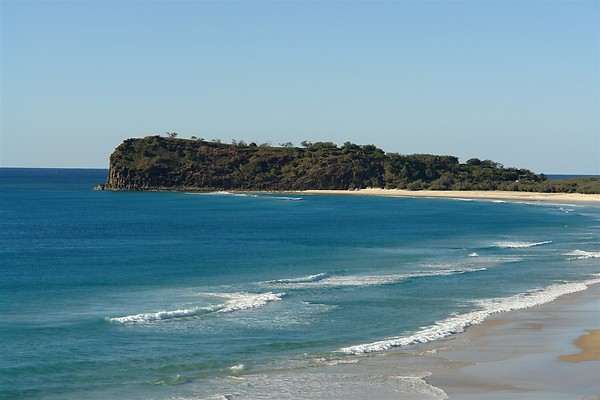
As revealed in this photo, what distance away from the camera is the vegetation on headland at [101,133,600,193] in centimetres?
15412

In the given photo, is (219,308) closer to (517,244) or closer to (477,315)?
(477,315)

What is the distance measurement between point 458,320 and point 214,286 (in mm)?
10935

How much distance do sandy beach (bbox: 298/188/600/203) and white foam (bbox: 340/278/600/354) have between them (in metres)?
81.3

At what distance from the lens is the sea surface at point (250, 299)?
64.7 ft

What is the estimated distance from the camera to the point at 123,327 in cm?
2478

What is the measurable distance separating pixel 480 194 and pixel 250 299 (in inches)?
4109

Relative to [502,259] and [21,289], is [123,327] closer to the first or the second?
[21,289]

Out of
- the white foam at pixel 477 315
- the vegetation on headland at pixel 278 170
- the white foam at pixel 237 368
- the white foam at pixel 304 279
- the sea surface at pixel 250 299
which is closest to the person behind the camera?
the sea surface at pixel 250 299

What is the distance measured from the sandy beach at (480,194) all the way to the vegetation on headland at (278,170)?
5762 mm

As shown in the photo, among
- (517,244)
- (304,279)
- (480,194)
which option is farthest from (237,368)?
(480,194)

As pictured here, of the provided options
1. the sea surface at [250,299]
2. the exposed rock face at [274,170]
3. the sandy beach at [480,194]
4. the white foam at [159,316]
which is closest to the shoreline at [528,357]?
the sea surface at [250,299]

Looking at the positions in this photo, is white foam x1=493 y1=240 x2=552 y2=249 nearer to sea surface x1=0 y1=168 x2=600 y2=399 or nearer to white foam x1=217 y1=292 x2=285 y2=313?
A: sea surface x1=0 y1=168 x2=600 y2=399

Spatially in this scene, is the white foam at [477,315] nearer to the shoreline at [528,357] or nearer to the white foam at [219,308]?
the shoreline at [528,357]

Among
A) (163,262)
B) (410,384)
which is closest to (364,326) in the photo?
(410,384)
